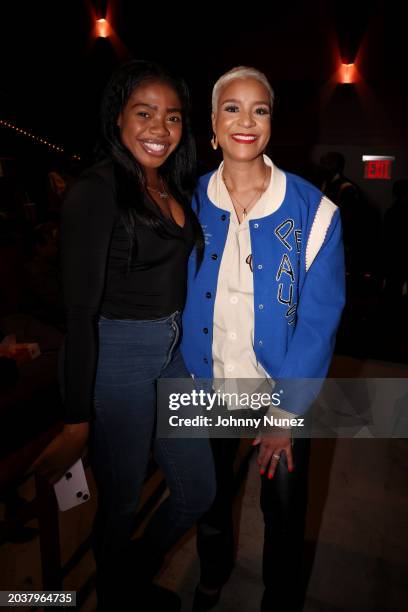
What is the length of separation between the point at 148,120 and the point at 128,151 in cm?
11

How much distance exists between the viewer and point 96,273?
121 centimetres

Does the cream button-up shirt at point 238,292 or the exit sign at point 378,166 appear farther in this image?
the exit sign at point 378,166

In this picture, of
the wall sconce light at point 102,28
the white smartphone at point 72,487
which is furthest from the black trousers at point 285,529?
the wall sconce light at point 102,28

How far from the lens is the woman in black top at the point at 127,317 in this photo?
1.22 m

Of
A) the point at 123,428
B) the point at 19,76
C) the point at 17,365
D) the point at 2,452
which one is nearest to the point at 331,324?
the point at 123,428

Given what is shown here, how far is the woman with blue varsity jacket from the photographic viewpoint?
4.85 feet

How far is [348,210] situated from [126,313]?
415 centimetres

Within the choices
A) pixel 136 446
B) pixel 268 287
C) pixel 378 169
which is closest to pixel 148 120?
pixel 268 287

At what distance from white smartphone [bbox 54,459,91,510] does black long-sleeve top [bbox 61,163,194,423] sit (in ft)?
0.59

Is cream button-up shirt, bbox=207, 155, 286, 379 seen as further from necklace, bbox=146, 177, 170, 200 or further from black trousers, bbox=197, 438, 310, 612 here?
black trousers, bbox=197, 438, 310, 612

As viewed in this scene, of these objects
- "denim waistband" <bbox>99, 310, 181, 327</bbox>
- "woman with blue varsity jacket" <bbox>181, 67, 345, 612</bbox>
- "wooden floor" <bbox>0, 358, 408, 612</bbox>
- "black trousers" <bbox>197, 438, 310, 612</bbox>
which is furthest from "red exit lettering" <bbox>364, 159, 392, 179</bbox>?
"denim waistband" <bbox>99, 310, 181, 327</bbox>

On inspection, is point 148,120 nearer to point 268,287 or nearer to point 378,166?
point 268,287

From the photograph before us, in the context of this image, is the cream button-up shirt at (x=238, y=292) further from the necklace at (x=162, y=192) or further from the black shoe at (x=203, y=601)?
the black shoe at (x=203, y=601)

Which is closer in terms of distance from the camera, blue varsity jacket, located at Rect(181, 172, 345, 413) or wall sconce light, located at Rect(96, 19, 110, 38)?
blue varsity jacket, located at Rect(181, 172, 345, 413)
